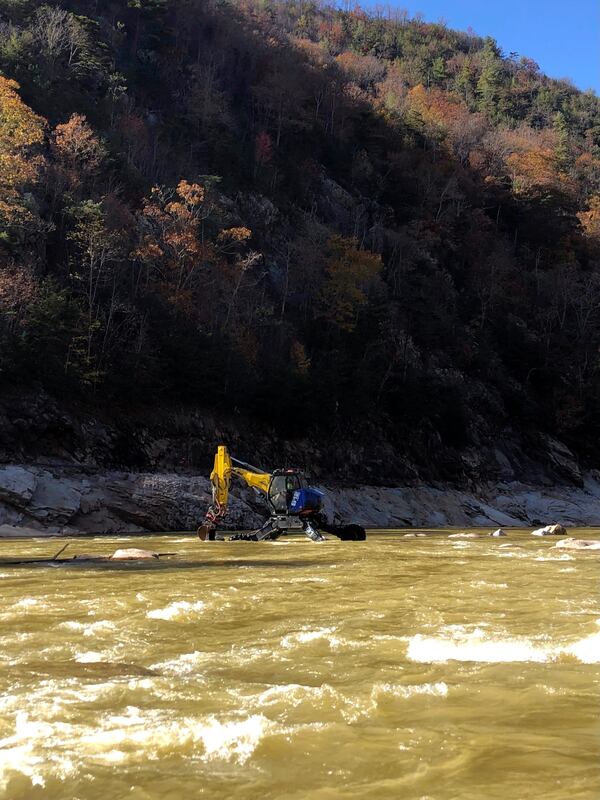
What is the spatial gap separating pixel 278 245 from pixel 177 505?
32.2 meters

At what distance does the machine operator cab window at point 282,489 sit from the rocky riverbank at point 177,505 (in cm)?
906

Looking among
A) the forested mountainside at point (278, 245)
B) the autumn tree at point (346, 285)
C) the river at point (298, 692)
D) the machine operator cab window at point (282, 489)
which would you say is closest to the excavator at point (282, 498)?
the machine operator cab window at point (282, 489)

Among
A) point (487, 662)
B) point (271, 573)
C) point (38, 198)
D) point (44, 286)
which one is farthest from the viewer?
point (38, 198)

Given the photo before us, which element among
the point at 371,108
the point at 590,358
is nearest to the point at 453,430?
the point at 590,358

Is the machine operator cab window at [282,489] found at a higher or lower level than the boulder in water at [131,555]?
higher

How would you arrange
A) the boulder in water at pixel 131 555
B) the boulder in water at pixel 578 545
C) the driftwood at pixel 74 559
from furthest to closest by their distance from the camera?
the boulder in water at pixel 578 545, the boulder in water at pixel 131 555, the driftwood at pixel 74 559

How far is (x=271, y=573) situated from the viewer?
12.3 m

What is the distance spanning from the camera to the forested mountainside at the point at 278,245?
3519 centimetres

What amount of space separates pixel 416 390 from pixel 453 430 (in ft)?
12.8

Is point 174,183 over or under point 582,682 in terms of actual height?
over

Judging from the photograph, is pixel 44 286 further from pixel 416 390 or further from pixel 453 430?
pixel 453 430

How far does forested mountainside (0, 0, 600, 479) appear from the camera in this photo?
35.2m

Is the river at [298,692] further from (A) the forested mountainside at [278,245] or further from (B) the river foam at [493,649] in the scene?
(A) the forested mountainside at [278,245]

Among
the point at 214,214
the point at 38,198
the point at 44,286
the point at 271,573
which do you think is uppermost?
the point at 214,214
